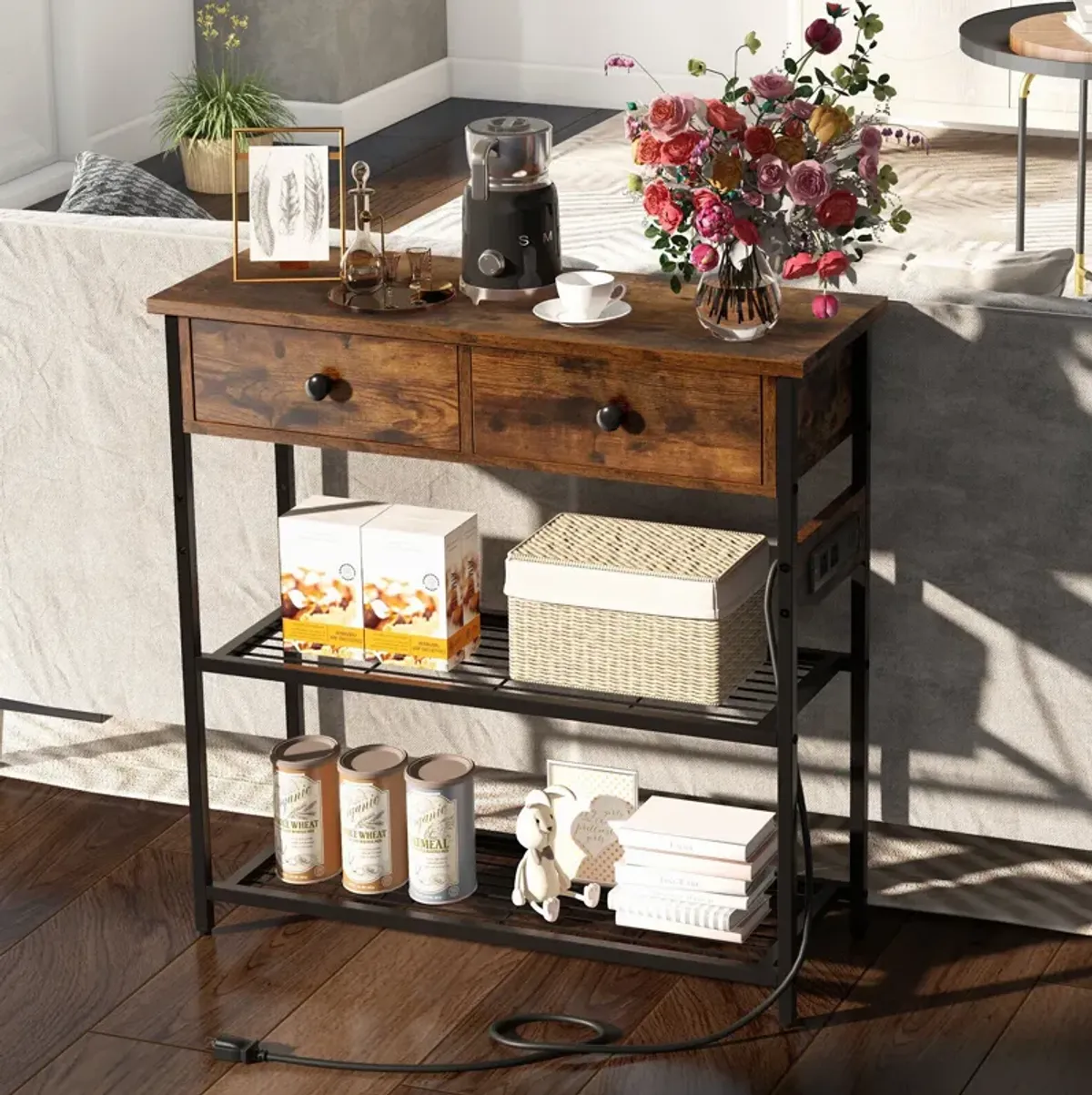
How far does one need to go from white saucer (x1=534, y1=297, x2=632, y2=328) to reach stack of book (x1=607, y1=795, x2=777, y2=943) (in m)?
0.69

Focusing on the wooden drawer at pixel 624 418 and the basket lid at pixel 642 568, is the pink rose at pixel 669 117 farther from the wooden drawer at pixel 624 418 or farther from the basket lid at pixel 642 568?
the basket lid at pixel 642 568

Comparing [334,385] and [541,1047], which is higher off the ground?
[334,385]

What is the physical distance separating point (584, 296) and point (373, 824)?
82 centimetres

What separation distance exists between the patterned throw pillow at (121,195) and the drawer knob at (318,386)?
2.33ft

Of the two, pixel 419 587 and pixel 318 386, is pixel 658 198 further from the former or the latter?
pixel 419 587

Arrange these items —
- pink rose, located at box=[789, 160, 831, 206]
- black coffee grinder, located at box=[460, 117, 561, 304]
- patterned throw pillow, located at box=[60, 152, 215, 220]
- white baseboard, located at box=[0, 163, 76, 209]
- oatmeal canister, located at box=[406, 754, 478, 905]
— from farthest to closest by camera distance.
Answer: white baseboard, located at box=[0, 163, 76, 209] < patterned throw pillow, located at box=[60, 152, 215, 220] < oatmeal canister, located at box=[406, 754, 478, 905] < black coffee grinder, located at box=[460, 117, 561, 304] < pink rose, located at box=[789, 160, 831, 206]

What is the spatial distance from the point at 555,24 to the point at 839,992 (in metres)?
5.81

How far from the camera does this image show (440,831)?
2.82m

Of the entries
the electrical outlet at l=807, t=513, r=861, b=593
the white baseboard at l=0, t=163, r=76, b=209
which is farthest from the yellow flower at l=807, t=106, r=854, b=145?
the white baseboard at l=0, t=163, r=76, b=209

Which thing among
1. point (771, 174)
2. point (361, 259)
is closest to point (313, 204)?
point (361, 259)

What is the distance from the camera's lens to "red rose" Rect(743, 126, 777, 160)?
2395 mm

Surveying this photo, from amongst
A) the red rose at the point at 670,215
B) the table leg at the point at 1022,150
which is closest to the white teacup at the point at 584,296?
the red rose at the point at 670,215

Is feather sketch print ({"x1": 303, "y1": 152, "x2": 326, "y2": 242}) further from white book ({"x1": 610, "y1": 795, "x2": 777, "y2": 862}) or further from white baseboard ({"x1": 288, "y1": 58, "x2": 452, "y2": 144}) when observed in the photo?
white baseboard ({"x1": 288, "y1": 58, "x2": 452, "y2": 144})

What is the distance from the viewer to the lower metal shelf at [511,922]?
2.68m
